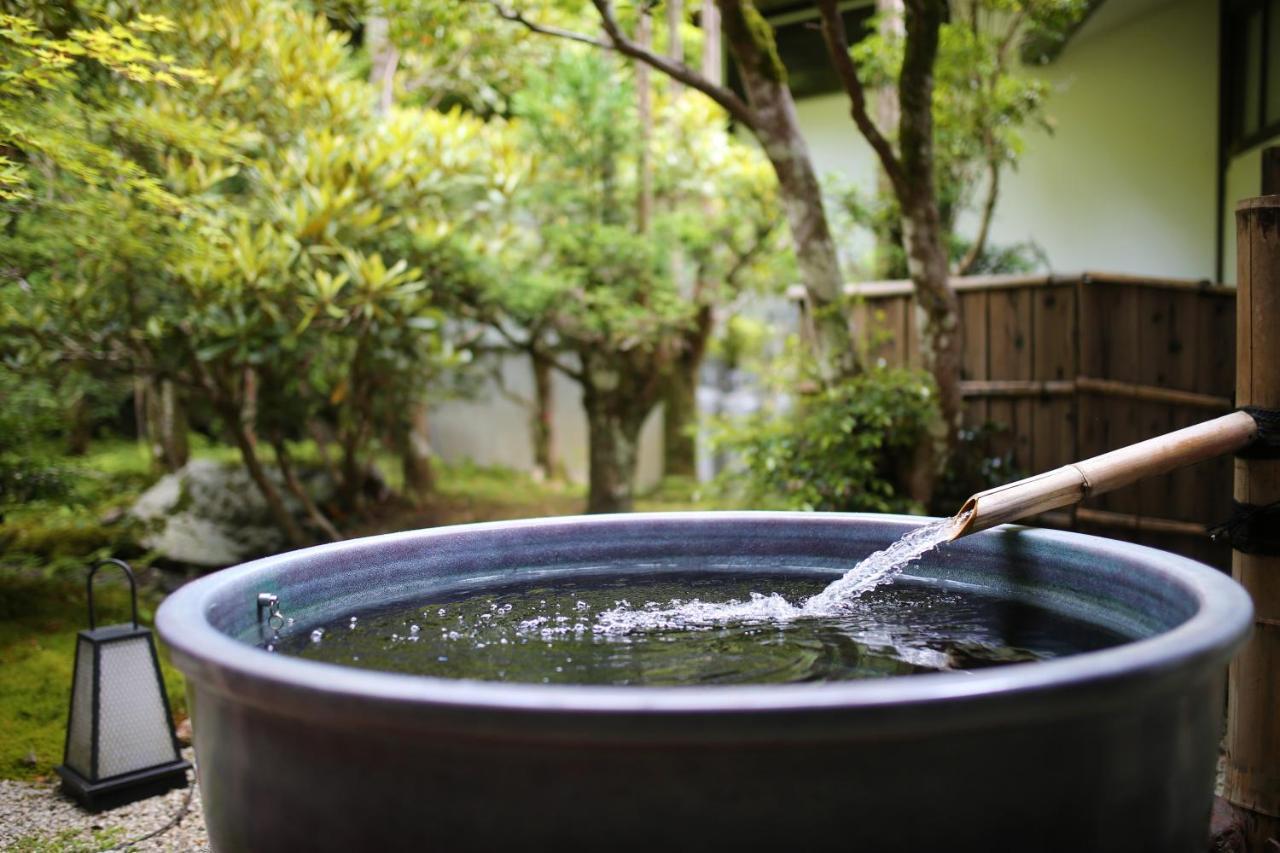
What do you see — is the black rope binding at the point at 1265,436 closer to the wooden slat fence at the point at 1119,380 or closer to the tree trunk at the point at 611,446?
the wooden slat fence at the point at 1119,380

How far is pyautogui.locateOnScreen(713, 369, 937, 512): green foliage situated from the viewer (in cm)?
523

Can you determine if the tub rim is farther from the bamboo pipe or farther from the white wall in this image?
the white wall

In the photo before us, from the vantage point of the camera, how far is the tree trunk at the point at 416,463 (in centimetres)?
823

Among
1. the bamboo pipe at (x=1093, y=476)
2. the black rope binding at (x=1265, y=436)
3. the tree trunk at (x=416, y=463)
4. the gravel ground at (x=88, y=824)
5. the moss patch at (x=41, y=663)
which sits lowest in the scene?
the gravel ground at (x=88, y=824)

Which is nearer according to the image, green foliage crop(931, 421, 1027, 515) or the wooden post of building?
the wooden post of building

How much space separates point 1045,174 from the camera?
859cm

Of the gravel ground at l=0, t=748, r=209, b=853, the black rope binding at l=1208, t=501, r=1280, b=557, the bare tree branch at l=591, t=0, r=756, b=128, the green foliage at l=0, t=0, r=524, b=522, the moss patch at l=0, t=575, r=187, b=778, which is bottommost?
the gravel ground at l=0, t=748, r=209, b=853

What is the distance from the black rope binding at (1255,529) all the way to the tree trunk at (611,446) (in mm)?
5183

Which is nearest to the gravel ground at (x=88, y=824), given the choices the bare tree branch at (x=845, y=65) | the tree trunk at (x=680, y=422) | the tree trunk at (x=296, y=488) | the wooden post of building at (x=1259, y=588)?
the wooden post of building at (x=1259, y=588)

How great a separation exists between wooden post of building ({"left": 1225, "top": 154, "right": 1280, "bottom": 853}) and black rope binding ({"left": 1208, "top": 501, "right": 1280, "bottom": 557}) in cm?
2

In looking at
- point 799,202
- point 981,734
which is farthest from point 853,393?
point 981,734

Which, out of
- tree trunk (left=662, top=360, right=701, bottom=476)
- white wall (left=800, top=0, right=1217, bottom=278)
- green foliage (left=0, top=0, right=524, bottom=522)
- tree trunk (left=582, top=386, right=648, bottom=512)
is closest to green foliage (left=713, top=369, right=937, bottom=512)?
tree trunk (left=582, top=386, right=648, bottom=512)

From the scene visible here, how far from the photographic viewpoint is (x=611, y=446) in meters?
7.50

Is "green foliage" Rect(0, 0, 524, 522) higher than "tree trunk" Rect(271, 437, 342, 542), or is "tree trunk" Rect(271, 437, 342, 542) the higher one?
"green foliage" Rect(0, 0, 524, 522)
